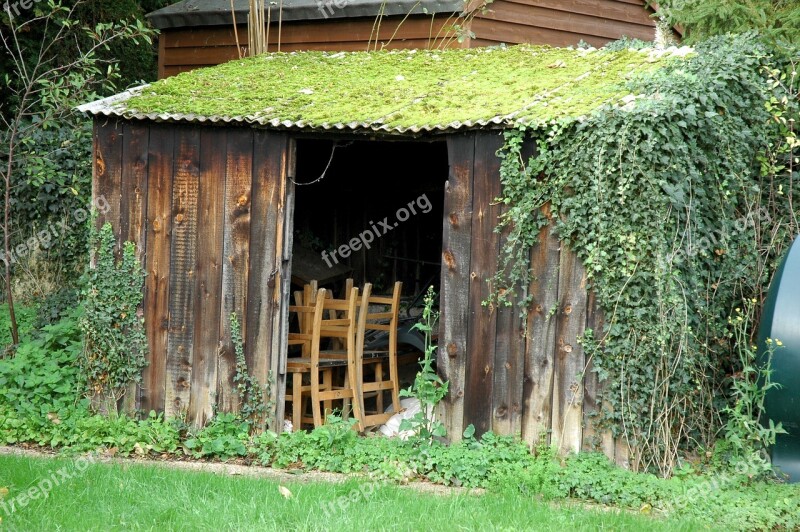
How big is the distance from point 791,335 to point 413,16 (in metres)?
7.66

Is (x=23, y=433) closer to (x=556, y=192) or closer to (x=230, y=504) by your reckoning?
(x=230, y=504)

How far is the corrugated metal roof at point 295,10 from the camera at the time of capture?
12.1 metres

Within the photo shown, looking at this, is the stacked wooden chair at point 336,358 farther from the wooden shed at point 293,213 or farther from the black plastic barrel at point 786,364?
the black plastic barrel at point 786,364

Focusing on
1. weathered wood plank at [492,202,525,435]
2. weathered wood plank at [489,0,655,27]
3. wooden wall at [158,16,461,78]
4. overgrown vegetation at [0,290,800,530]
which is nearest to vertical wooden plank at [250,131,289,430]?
overgrown vegetation at [0,290,800,530]

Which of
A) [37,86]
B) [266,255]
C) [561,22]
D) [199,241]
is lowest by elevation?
[266,255]

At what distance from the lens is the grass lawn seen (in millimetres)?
5238

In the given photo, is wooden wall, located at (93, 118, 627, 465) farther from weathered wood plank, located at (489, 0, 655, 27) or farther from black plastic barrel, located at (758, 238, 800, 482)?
weathered wood plank, located at (489, 0, 655, 27)

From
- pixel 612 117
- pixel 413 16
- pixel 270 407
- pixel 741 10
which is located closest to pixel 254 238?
pixel 270 407

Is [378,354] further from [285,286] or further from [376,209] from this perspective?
[376,209]

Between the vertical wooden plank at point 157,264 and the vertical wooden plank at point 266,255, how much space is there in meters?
0.80

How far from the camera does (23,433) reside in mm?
7570

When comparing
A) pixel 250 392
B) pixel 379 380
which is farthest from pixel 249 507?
pixel 379 380

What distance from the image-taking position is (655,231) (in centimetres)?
628

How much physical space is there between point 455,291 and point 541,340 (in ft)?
2.62
